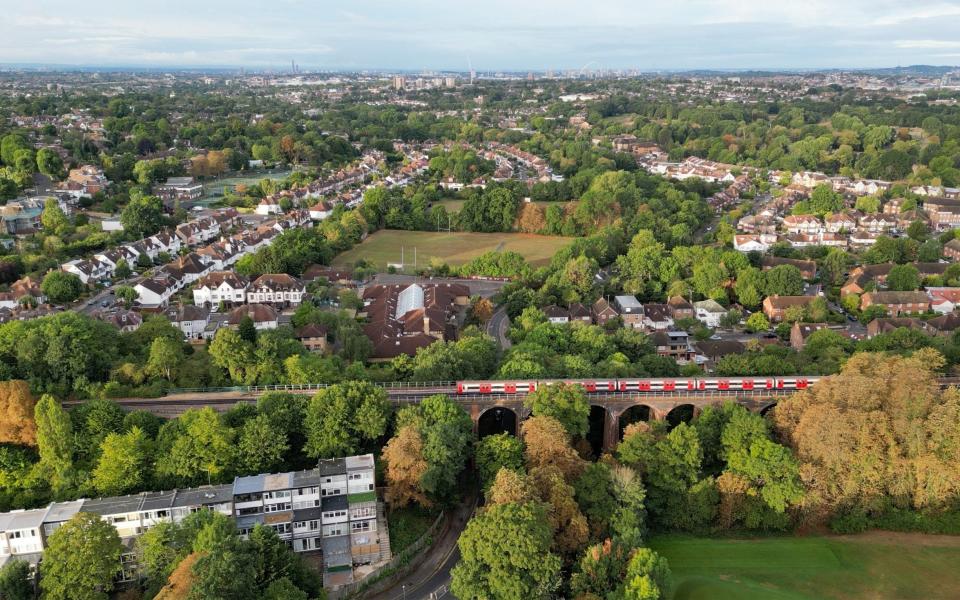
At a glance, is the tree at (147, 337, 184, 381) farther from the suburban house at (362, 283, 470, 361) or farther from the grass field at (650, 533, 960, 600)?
the grass field at (650, 533, 960, 600)

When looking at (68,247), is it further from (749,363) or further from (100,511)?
(749,363)

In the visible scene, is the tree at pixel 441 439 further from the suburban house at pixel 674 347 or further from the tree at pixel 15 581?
the suburban house at pixel 674 347

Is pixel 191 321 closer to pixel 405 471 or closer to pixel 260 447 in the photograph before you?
pixel 260 447

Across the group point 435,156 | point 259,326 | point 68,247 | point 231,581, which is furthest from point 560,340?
point 435,156

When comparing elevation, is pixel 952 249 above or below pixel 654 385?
above

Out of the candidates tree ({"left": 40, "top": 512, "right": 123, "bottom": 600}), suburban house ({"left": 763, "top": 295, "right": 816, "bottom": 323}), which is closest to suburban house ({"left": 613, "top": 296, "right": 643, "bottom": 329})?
suburban house ({"left": 763, "top": 295, "right": 816, "bottom": 323})

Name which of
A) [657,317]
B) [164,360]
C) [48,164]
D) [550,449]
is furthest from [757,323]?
[48,164]

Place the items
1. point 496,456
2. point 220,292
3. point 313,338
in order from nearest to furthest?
point 496,456 → point 313,338 → point 220,292
